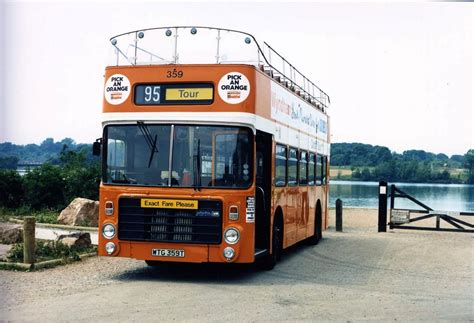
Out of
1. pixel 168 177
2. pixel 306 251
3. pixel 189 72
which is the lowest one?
pixel 306 251

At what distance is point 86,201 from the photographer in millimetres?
24797

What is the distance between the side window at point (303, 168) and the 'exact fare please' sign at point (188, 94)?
5.22m

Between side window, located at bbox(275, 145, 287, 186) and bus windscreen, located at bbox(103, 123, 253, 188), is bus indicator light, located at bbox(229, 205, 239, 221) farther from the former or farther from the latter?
side window, located at bbox(275, 145, 287, 186)

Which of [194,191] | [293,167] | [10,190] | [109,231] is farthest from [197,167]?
[10,190]

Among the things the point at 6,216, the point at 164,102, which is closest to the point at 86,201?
the point at 6,216

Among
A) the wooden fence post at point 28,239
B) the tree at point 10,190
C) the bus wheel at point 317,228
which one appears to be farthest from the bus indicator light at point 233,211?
the tree at point 10,190

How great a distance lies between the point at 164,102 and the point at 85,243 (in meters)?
5.13

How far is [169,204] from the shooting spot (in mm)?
12969

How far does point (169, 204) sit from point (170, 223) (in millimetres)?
316

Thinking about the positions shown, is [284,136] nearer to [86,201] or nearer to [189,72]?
[189,72]

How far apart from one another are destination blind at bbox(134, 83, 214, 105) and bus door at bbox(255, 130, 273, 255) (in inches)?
52.9

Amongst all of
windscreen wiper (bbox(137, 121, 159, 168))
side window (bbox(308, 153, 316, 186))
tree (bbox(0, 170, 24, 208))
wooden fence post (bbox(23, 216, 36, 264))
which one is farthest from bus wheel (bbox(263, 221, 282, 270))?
tree (bbox(0, 170, 24, 208))

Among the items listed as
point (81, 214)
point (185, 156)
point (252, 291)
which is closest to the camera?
point (252, 291)

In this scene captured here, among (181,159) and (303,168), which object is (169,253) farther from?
(303,168)
